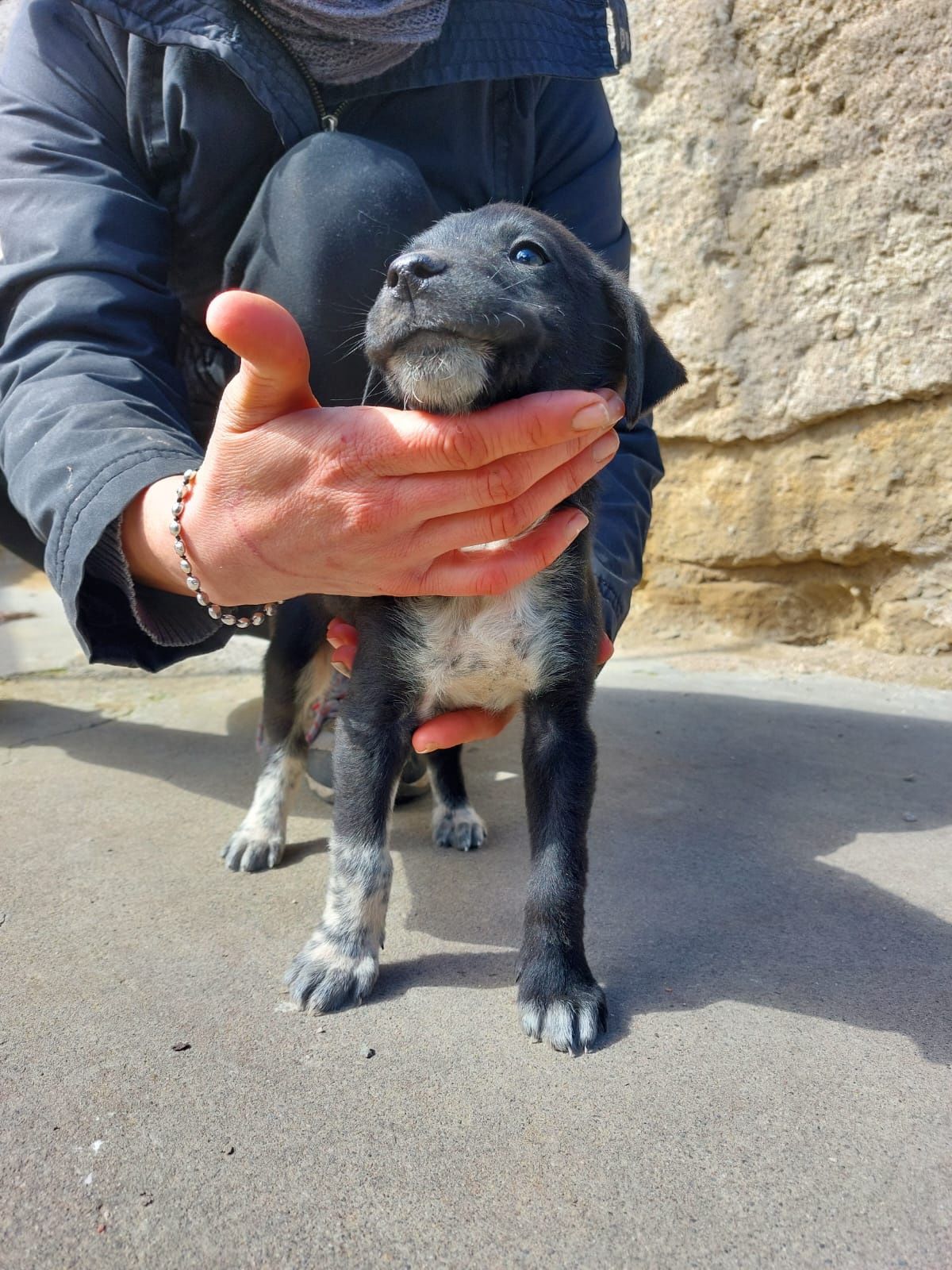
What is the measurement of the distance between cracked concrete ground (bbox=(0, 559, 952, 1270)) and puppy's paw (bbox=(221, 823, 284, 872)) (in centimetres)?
5

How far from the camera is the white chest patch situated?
192 centimetres

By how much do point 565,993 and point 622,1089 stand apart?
0.65 ft

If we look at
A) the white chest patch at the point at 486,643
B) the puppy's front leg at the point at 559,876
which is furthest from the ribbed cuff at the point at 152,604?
the puppy's front leg at the point at 559,876

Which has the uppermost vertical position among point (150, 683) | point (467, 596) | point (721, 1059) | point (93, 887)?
point (467, 596)

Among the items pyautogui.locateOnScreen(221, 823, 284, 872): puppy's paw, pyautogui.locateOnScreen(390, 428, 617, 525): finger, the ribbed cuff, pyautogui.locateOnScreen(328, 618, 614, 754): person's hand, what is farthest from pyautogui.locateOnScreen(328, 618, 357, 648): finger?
pyautogui.locateOnScreen(390, 428, 617, 525): finger

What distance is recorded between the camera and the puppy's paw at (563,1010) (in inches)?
63.1

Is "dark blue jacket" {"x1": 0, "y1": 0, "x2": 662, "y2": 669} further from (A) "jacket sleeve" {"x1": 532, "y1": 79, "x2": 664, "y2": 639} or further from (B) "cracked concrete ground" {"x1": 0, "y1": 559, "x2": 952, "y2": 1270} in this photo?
(B) "cracked concrete ground" {"x1": 0, "y1": 559, "x2": 952, "y2": 1270}

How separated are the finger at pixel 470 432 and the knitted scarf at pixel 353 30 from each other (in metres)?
1.17

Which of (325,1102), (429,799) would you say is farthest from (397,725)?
(429,799)

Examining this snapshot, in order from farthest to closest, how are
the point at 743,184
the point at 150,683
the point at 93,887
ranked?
the point at 743,184, the point at 150,683, the point at 93,887

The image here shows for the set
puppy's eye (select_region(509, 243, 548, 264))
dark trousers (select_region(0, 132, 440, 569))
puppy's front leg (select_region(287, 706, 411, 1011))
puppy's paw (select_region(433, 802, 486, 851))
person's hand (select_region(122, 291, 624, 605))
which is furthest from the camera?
puppy's paw (select_region(433, 802, 486, 851))

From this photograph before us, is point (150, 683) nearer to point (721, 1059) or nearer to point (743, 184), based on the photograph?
point (721, 1059)

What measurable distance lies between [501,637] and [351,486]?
1.62ft

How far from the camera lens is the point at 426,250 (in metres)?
1.69
